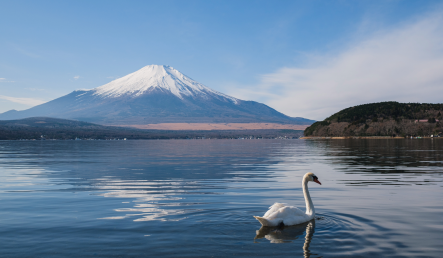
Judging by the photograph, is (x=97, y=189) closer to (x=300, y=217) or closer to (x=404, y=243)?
(x=300, y=217)

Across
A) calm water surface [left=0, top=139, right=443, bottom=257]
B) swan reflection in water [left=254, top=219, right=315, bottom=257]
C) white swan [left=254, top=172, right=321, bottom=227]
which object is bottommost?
swan reflection in water [left=254, top=219, right=315, bottom=257]

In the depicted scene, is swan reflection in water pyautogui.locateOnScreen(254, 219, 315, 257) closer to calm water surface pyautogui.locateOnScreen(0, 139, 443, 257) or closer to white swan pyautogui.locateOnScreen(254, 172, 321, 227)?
calm water surface pyautogui.locateOnScreen(0, 139, 443, 257)

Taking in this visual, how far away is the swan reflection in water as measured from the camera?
37.0ft

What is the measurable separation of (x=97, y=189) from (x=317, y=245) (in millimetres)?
15716

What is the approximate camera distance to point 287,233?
12.1 m

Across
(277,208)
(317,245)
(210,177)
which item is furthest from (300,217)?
(210,177)

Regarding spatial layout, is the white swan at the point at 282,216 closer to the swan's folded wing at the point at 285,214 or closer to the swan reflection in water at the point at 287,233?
the swan's folded wing at the point at 285,214

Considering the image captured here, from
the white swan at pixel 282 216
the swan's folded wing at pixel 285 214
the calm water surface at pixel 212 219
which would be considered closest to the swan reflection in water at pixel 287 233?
the calm water surface at pixel 212 219

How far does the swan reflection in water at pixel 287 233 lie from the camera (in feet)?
37.0

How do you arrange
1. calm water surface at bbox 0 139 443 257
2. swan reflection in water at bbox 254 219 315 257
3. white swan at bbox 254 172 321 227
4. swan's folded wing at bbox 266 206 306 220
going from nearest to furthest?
calm water surface at bbox 0 139 443 257 < swan reflection in water at bbox 254 219 315 257 < white swan at bbox 254 172 321 227 < swan's folded wing at bbox 266 206 306 220

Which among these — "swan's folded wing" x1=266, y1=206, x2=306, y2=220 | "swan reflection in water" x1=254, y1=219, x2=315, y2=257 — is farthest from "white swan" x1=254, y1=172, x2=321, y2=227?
"swan reflection in water" x1=254, y1=219, x2=315, y2=257

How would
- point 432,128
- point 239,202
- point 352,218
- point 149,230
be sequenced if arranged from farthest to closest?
point 432,128 < point 239,202 < point 352,218 < point 149,230

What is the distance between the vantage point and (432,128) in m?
199

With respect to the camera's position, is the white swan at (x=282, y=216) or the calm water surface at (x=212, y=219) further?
the white swan at (x=282, y=216)
